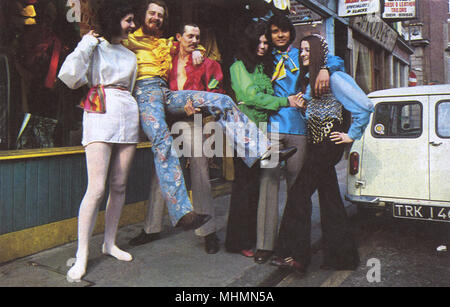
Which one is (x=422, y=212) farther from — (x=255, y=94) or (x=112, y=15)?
(x=112, y=15)

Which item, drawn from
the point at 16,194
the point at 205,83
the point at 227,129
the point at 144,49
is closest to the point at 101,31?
the point at 144,49

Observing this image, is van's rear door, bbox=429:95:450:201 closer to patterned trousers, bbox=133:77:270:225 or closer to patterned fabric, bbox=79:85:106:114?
patterned trousers, bbox=133:77:270:225

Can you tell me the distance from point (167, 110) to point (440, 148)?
2881mm

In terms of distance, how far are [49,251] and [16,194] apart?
0.61 m

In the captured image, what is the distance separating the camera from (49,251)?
367cm

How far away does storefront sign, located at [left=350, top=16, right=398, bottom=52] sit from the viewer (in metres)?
12.2

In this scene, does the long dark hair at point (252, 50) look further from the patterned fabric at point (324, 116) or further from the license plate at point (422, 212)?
the license plate at point (422, 212)

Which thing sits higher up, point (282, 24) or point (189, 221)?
point (282, 24)

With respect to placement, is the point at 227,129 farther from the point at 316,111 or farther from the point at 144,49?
the point at 144,49

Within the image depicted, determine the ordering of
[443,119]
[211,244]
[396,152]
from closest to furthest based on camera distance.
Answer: [211,244] < [443,119] < [396,152]

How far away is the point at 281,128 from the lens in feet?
10.9

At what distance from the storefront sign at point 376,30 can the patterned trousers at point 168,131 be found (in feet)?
31.9

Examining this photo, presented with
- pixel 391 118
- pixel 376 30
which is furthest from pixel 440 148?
pixel 376 30

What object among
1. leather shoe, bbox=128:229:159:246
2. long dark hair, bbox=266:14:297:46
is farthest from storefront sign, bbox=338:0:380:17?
leather shoe, bbox=128:229:159:246
